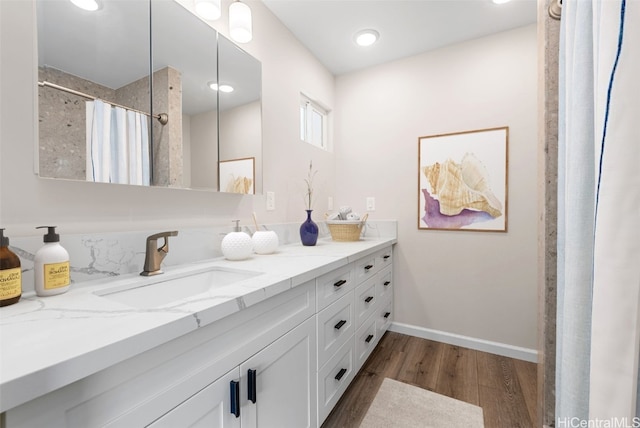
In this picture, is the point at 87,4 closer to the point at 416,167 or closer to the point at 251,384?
the point at 251,384

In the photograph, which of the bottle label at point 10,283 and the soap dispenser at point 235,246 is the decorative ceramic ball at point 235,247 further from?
the bottle label at point 10,283

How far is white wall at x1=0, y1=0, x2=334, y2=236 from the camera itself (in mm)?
794

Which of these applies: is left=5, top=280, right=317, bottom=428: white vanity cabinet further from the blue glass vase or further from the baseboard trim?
the baseboard trim

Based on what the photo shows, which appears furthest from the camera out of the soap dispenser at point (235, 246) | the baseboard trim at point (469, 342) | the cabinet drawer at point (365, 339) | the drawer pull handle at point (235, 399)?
the baseboard trim at point (469, 342)

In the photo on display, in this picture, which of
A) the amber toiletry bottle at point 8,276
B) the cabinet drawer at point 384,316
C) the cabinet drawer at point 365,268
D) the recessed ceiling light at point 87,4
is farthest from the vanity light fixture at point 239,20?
the cabinet drawer at point 384,316

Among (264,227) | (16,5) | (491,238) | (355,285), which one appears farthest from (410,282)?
(16,5)

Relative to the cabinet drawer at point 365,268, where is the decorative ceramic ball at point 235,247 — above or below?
above

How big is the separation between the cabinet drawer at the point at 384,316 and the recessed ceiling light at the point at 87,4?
86.2 inches

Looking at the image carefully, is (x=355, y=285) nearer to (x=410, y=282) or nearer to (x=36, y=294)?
(x=410, y=282)

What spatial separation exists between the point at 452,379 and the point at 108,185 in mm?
2143

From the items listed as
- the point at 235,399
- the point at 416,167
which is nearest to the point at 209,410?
the point at 235,399

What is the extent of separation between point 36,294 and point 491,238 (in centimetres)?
248

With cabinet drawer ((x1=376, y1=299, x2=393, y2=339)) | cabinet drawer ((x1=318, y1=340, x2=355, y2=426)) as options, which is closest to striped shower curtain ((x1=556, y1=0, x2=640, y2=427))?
cabinet drawer ((x1=318, y1=340, x2=355, y2=426))

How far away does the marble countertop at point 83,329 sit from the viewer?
406 mm
